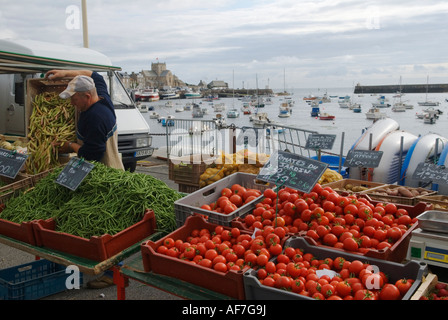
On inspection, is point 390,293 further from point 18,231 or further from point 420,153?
point 420,153

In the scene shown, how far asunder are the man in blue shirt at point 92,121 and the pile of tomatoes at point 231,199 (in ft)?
4.35

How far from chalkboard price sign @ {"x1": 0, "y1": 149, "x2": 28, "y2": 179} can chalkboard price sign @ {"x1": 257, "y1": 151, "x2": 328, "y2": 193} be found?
2664mm

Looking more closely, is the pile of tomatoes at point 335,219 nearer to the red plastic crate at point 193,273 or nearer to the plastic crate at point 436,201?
the red plastic crate at point 193,273

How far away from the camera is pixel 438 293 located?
2285 millimetres

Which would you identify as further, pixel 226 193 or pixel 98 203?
pixel 226 193

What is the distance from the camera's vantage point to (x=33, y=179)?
4156 mm

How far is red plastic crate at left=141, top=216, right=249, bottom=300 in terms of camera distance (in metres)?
2.38

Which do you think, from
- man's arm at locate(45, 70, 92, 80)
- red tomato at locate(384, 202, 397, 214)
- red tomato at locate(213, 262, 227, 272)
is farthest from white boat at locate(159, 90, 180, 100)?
red tomato at locate(213, 262, 227, 272)

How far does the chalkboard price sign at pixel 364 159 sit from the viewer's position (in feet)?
20.9

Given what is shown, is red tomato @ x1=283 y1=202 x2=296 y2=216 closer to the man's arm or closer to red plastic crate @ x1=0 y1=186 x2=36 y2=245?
red plastic crate @ x1=0 y1=186 x2=36 y2=245

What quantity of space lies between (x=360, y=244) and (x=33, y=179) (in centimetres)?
337

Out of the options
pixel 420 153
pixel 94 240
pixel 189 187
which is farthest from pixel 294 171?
pixel 420 153

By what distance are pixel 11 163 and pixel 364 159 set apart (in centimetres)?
525
